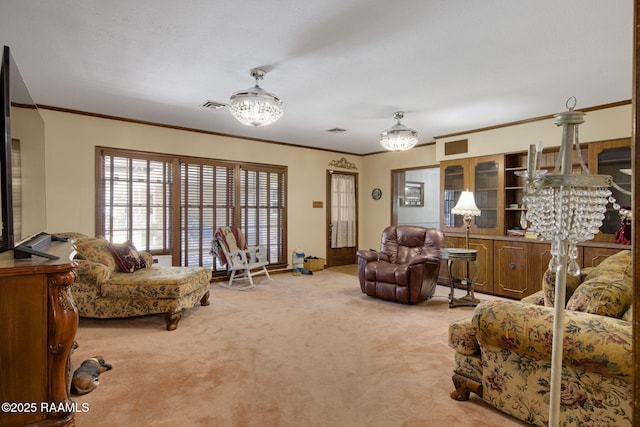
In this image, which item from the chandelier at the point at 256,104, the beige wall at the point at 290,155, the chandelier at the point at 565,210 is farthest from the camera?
the beige wall at the point at 290,155

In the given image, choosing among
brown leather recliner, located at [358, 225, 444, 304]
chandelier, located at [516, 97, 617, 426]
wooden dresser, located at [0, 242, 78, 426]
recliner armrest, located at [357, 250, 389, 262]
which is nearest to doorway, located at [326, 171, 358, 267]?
brown leather recliner, located at [358, 225, 444, 304]

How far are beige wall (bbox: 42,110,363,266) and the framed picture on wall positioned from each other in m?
2.39

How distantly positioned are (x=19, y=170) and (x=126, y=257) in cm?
223

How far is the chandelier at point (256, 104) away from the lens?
3.01 m

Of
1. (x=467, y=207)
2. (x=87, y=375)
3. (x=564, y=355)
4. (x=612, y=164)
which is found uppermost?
(x=612, y=164)

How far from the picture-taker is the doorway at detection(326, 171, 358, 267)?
730 cm

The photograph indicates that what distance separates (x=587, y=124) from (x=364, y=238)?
180 inches

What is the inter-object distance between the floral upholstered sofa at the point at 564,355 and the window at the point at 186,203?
4.37 metres

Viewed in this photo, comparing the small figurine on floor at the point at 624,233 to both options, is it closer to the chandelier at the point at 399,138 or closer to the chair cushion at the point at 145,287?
the chandelier at the point at 399,138

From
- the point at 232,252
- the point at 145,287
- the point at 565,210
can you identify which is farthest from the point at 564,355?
the point at 232,252

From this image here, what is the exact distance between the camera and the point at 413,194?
26.7 feet

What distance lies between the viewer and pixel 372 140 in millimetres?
6230

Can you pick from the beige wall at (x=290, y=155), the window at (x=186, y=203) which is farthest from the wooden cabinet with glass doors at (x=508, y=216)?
the window at (x=186, y=203)

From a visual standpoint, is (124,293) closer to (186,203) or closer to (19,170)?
A: (19,170)
